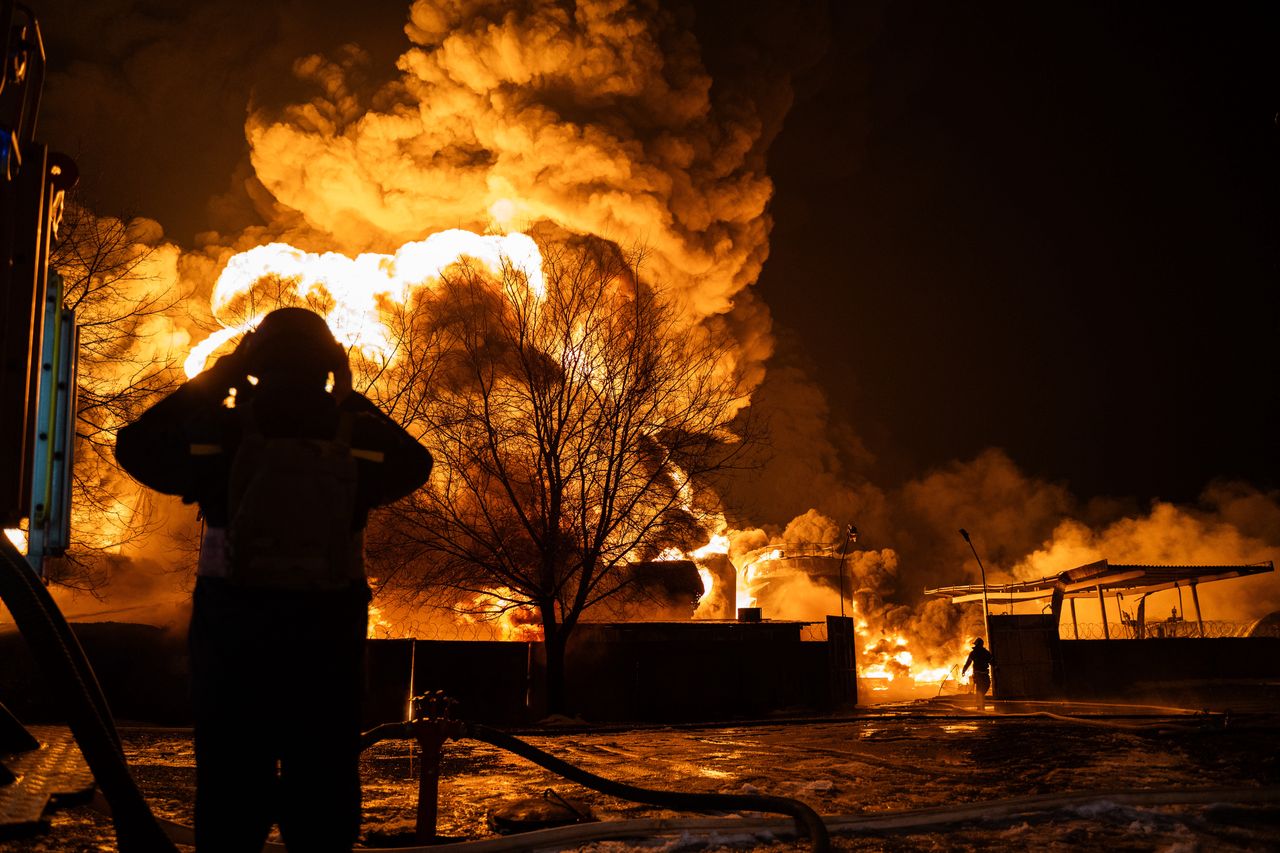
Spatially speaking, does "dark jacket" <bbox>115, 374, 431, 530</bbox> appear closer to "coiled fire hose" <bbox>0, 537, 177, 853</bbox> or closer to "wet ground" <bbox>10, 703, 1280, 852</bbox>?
"coiled fire hose" <bbox>0, 537, 177, 853</bbox>

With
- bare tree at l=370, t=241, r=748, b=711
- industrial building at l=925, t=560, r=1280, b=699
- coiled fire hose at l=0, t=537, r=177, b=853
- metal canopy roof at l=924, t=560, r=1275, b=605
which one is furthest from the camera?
metal canopy roof at l=924, t=560, r=1275, b=605

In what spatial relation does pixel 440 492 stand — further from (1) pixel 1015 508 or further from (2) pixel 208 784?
(1) pixel 1015 508

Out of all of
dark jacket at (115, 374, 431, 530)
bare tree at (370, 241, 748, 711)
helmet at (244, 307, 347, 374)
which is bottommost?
dark jacket at (115, 374, 431, 530)

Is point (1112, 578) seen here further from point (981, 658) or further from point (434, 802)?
point (434, 802)

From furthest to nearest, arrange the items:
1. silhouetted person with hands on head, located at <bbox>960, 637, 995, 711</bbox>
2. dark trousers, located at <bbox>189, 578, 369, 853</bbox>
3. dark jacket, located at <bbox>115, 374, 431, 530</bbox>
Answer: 1. silhouetted person with hands on head, located at <bbox>960, 637, 995, 711</bbox>
2. dark jacket, located at <bbox>115, 374, 431, 530</bbox>
3. dark trousers, located at <bbox>189, 578, 369, 853</bbox>

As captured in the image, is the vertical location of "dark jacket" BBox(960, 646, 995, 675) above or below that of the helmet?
below

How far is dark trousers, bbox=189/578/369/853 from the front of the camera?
2855 mm

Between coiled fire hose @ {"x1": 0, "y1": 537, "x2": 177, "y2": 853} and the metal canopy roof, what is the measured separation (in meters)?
25.5

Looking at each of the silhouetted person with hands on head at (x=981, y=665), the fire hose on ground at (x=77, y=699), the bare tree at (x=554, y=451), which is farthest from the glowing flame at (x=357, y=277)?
the fire hose on ground at (x=77, y=699)

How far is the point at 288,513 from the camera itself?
9.57ft

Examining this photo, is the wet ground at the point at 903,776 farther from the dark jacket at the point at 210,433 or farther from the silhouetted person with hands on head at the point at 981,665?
the silhouetted person with hands on head at the point at 981,665

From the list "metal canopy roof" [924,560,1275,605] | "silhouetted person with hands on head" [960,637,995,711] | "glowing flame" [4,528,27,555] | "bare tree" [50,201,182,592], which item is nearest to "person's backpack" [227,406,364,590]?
"glowing flame" [4,528,27,555]

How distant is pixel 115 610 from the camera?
72.6 ft

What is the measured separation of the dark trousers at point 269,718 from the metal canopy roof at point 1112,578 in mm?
25335
